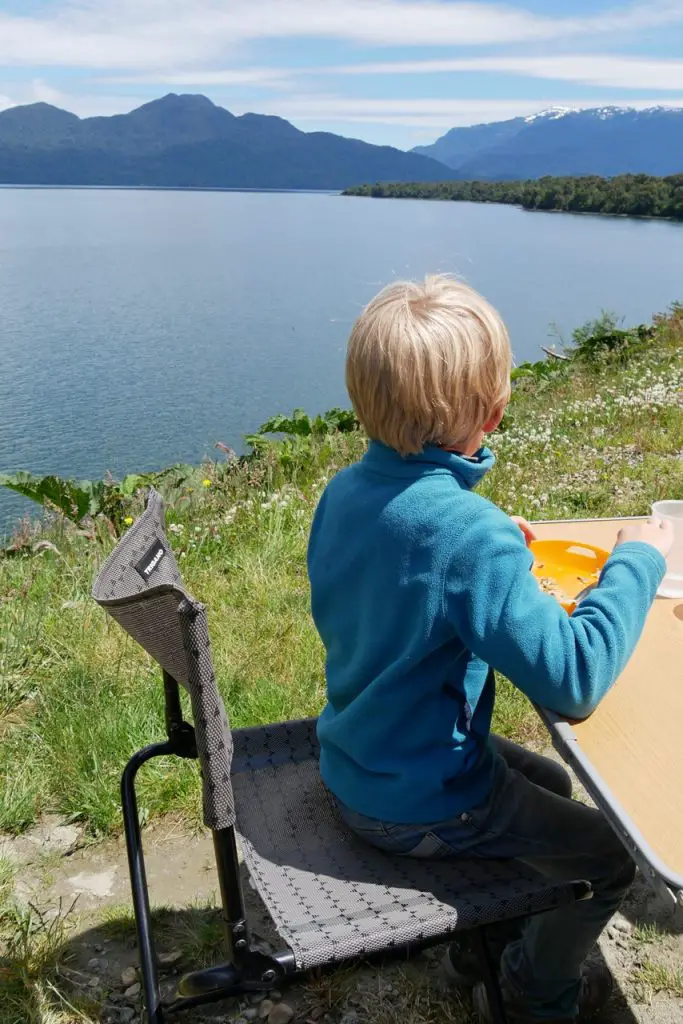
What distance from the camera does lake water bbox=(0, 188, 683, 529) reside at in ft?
37.1

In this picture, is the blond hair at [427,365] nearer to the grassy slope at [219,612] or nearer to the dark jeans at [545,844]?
the dark jeans at [545,844]

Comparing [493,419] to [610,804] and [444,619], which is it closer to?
[444,619]

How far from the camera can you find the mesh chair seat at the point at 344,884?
1457 millimetres

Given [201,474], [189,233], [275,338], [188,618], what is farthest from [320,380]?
[189,233]

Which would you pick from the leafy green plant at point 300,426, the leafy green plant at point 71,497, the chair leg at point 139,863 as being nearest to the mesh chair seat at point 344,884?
the chair leg at point 139,863

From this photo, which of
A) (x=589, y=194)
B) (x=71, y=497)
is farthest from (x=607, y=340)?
(x=589, y=194)

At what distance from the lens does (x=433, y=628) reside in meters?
1.48

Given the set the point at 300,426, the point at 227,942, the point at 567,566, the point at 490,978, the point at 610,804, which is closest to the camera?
the point at 610,804

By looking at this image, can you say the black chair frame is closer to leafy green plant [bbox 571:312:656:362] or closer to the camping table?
the camping table

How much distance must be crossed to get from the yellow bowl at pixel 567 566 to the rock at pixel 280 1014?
1196 millimetres

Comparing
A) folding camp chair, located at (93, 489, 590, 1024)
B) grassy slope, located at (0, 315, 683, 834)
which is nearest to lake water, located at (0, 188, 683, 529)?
folding camp chair, located at (93, 489, 590, 1024)

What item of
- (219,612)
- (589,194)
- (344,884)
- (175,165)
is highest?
(175,165)

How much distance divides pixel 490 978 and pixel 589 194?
188 ft

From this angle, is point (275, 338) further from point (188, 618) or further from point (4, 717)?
point (188, 618)
